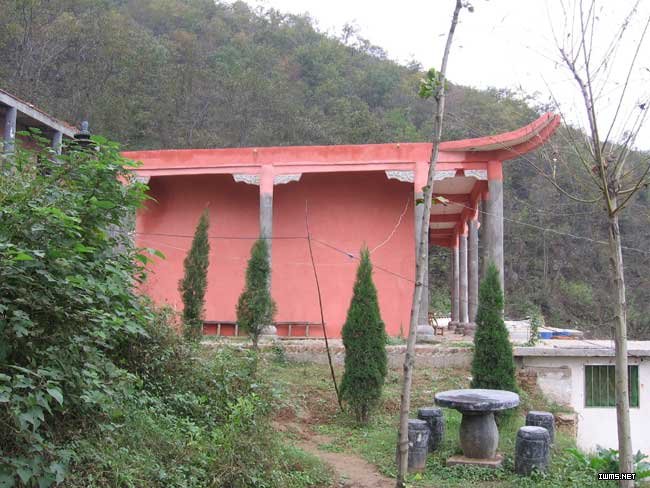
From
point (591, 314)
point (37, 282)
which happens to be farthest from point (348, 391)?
point (591, 314)

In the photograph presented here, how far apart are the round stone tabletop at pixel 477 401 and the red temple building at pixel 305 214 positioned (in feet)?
21.9

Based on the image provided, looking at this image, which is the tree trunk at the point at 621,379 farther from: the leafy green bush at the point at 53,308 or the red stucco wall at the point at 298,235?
the red stucco wall at the point at 298,235

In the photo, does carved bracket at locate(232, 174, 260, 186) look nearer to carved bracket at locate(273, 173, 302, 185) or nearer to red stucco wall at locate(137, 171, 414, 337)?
carved bracket at locate(273, 173, 302, 185)

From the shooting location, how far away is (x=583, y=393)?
404 inches

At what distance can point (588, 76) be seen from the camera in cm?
425

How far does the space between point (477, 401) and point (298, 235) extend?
29.0 feet

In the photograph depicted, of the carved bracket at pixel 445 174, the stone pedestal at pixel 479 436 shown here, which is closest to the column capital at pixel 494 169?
the carved bracket at pixel 445 174

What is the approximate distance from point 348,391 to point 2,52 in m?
23.5

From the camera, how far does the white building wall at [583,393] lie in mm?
10195

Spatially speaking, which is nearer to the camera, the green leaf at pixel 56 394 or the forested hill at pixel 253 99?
the green leaf at pixel 56 394

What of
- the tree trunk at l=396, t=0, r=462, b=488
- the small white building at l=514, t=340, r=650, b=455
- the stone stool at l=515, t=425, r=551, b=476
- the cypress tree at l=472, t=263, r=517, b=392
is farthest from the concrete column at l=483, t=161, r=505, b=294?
the tree trunk at l=396, t=0, r=462, b=488

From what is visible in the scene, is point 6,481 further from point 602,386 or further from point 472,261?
point 472,261

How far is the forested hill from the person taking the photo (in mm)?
26781

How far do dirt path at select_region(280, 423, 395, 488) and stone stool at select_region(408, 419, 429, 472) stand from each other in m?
0.38
